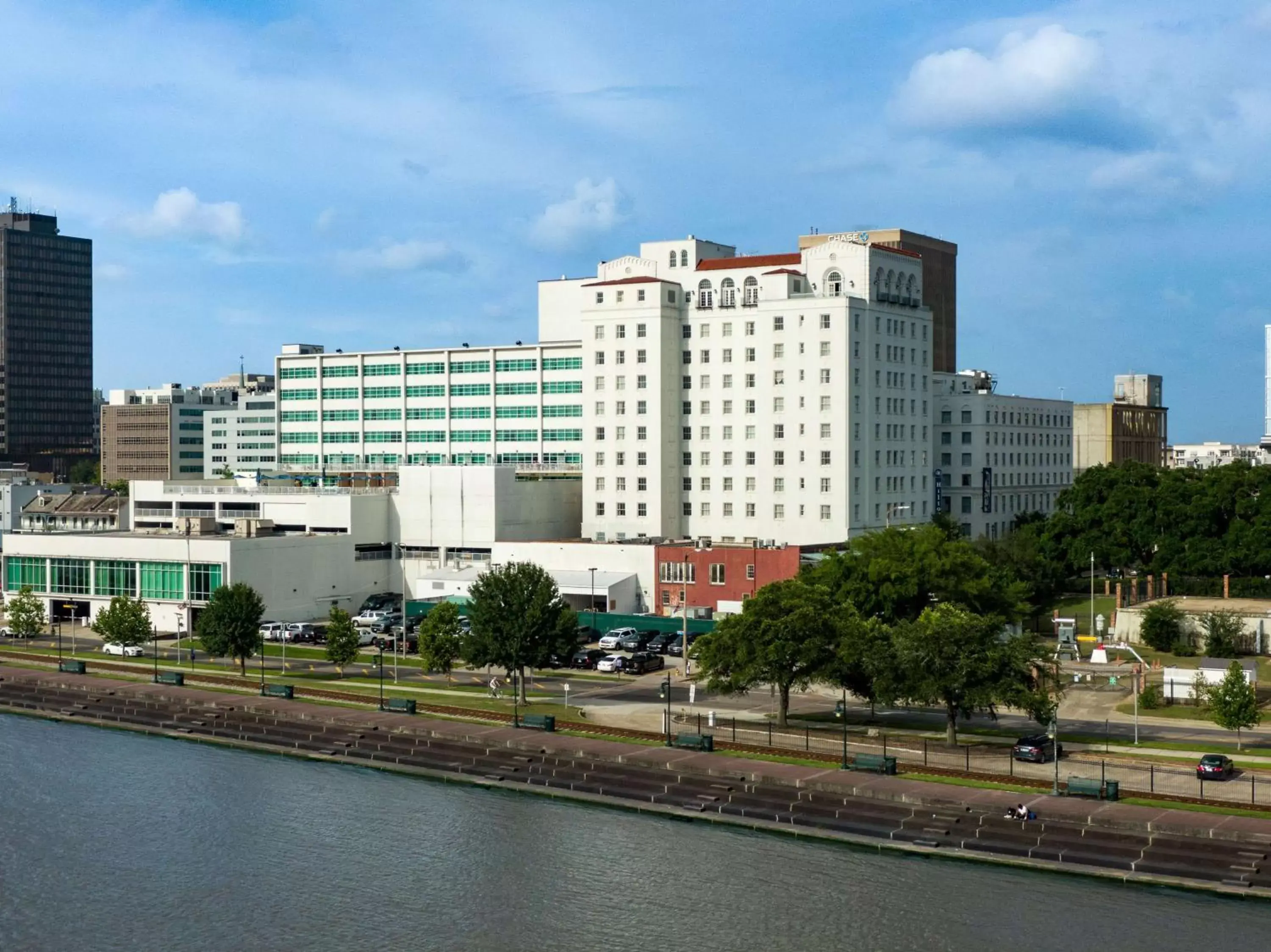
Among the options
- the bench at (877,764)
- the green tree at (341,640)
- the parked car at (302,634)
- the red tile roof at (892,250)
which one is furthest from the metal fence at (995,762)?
the red tile roof at (892,250)

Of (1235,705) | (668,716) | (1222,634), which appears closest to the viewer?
(1235,705)

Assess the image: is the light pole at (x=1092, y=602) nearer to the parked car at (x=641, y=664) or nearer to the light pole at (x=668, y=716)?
the parked car at (x=641, y=664)

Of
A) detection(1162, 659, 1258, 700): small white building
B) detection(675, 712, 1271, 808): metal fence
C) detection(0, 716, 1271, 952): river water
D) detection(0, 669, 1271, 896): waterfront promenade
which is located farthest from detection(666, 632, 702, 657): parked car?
detection(0, 716, 1271, 952): river water

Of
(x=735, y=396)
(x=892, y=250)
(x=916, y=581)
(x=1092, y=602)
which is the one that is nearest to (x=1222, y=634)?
(x=1092, y=602)

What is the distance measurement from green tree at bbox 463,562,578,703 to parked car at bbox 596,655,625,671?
1039 cm

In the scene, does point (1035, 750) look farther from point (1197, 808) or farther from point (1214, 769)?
point (1197, 808)

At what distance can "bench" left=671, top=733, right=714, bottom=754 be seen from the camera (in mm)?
74312

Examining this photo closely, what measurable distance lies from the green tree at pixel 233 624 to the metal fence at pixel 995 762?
3333 centimetres

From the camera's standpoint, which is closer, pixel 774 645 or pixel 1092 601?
pixel 774 645

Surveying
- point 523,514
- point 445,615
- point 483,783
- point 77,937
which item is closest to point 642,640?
point 445,615

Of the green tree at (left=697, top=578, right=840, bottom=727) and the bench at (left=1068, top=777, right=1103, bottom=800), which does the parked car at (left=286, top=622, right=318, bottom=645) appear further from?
the bench at (left=1068, top=777, right=1103, bottom=800)

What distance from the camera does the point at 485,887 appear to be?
5766 cm

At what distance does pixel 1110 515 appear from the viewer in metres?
129

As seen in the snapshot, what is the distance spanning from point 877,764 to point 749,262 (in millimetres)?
73308
